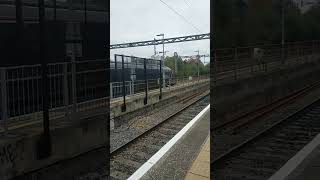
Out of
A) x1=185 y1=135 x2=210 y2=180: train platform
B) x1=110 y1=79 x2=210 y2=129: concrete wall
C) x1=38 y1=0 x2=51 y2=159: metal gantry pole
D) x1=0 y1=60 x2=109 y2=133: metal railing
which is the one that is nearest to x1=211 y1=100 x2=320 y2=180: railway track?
x1=185 y1=135 x2=210 y2=180: train platform

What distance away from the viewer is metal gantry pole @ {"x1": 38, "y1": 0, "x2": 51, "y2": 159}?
346cm

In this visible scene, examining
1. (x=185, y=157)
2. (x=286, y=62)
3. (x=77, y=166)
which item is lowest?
(x=185, y=157)

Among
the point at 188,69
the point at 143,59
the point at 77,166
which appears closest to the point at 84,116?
the point at 77,166

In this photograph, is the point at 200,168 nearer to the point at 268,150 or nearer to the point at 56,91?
the point at 268,150

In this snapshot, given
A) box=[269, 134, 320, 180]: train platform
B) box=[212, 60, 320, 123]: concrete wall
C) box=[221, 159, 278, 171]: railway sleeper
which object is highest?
box=[212, 60, 320, 123]: concrete wall

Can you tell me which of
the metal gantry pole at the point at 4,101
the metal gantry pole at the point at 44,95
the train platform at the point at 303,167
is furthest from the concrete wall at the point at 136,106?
the metal gantry pole at the point at 44,95

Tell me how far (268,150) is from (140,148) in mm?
2571

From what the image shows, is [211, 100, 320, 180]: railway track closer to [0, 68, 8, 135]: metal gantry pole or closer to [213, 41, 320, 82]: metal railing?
[213, 41, 320, 82]: metal railing

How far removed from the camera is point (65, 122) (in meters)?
3.98

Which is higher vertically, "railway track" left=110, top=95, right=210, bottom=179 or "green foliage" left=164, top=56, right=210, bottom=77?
"green foliage" left=164, top=56, right=210, bottom=77

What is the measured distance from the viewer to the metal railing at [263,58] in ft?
18.6

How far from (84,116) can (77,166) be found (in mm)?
525

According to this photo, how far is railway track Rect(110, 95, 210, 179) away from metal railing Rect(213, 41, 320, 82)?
1890 millimetres

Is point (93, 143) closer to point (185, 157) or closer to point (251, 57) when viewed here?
point (251, 57)
